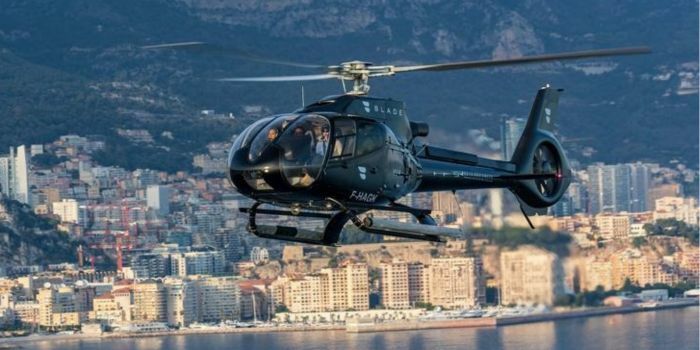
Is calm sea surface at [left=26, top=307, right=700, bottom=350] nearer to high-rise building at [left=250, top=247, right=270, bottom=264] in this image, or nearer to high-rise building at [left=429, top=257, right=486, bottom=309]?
high-rise building at [left=429, top=257, right=486, bottom=309]

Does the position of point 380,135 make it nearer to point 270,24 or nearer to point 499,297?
point 499,297

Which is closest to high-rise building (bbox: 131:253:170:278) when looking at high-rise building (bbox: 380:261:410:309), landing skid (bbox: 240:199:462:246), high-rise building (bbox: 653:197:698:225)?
high-rise building (bbox: 380:261:410:309)

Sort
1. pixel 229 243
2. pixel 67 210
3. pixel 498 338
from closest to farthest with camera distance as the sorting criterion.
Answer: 1. pixel 498 338
2. pixel 229 243
3. pixel 67 210

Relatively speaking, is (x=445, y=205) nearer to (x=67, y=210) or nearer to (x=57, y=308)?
(x=57, y=308)

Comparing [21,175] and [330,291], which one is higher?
[21,175]

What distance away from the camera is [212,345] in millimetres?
67312

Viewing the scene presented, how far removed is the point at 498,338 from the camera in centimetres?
6394

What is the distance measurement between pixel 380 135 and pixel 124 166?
7453 cm

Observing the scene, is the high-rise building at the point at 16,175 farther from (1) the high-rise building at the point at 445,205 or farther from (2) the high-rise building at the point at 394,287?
(1) the high-rise building at the point at 445,205

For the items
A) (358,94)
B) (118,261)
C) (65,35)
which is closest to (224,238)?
(118,261)

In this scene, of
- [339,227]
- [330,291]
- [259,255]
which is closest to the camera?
[339,227]

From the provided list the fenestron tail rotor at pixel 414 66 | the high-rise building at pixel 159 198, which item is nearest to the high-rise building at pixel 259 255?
the high-rise building at pixel 159 198

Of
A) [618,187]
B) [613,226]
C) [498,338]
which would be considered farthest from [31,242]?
[498,338]

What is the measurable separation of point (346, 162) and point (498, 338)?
43192 mm
